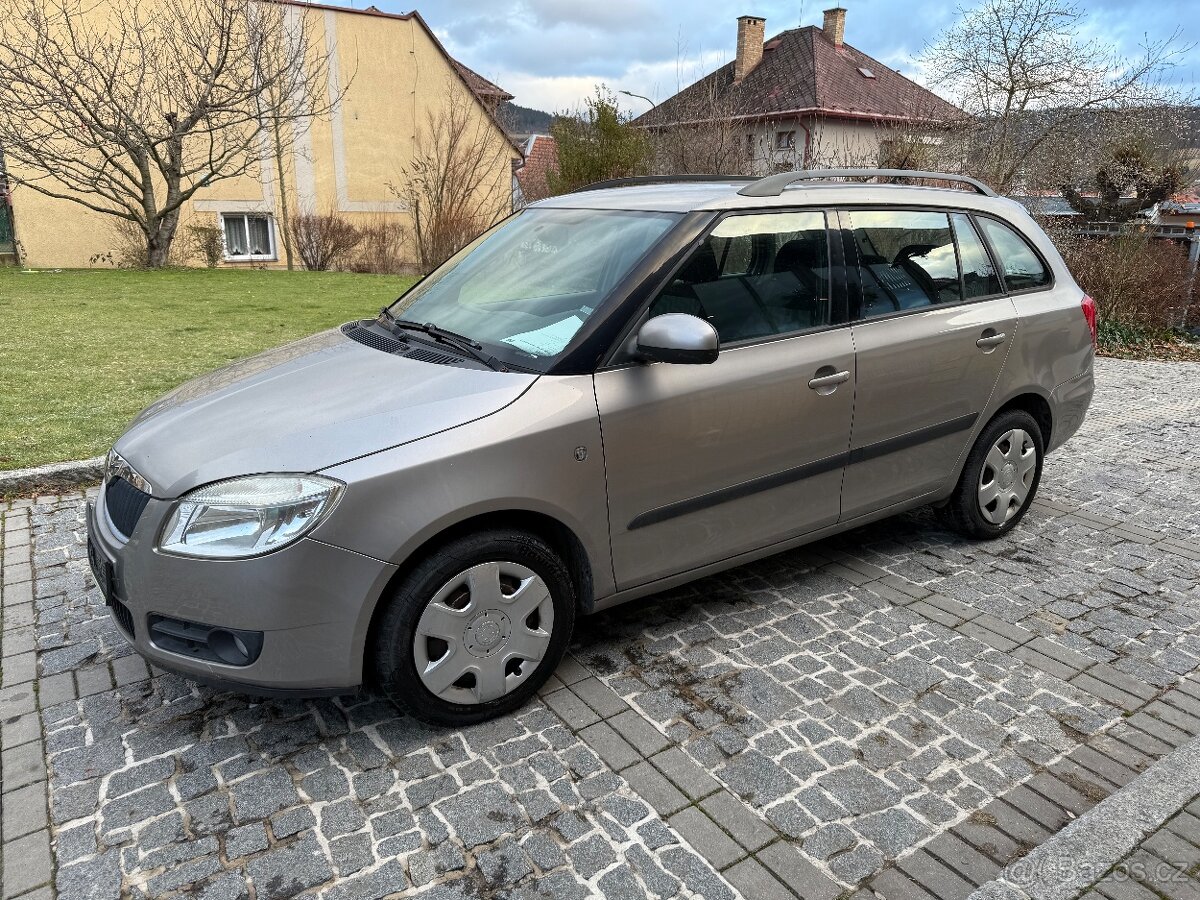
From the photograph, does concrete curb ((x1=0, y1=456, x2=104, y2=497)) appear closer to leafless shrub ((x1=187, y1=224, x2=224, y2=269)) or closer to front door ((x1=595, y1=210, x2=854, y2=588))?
front door ((x1=595, y1=210, x2=854, y2=588))

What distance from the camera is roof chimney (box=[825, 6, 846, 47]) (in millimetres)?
35812

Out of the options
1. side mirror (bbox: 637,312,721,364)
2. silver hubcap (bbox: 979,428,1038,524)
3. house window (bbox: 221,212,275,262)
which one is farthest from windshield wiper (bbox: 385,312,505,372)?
house window (bbox: 221,212,275,262)

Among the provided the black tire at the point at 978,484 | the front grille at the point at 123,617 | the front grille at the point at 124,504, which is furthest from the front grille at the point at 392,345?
the black tire at the point at 978,484

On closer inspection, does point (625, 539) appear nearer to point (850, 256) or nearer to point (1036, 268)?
point (850, 256)

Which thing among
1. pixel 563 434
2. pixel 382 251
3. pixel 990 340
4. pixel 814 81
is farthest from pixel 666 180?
pixel 814 81

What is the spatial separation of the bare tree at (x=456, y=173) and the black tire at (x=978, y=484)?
70.8 ft

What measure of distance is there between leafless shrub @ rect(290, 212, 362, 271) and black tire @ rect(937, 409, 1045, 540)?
2092 cm

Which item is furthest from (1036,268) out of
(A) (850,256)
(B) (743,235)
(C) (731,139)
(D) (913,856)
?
(C) (731,139)

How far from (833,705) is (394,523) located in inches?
69.5

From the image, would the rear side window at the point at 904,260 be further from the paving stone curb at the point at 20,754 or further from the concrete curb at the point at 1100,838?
the paving stone curb at the point at 20,754

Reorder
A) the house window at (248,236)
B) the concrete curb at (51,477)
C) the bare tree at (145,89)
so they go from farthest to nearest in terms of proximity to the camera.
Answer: the house window at (248,236), the bare tree at (145,89), the concrete curb at (51,477)

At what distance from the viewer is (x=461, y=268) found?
4.14 metres

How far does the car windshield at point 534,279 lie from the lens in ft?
10.9

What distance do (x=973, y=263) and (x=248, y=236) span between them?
83.8ft
